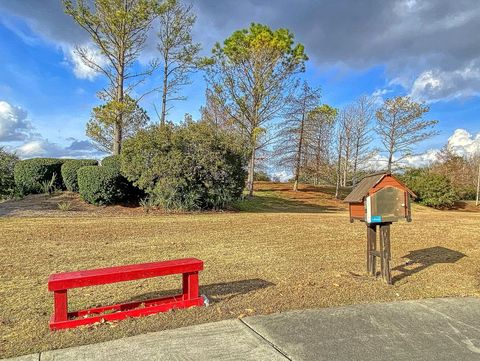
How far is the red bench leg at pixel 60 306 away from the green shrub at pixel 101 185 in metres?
10.4

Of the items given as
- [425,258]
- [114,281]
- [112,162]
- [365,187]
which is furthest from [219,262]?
[112,162]

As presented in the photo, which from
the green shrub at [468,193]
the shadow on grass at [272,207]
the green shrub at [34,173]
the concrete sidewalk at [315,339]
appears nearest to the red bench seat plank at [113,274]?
the concrete sidewalk at [315,339]

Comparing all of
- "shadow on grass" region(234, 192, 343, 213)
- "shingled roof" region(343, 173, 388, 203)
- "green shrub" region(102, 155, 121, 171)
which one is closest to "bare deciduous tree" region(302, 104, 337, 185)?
"shadow on grass" region(234, 192, 343, 213)

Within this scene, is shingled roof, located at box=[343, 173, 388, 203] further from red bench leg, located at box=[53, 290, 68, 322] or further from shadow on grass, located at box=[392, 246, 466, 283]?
red bench leg, located at box=[53, 290, 68, 322]

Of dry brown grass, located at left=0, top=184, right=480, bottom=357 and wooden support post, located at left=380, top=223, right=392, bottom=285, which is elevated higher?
wooden support post, located at left=380, top=223, right=392, bottom=285

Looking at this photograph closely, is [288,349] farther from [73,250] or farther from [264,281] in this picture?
[73,250]

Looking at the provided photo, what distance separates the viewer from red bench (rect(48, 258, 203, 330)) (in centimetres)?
375

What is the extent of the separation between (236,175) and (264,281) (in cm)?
902

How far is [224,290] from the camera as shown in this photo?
5.20 m

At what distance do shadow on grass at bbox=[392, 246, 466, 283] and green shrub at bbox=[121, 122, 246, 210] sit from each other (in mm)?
7429

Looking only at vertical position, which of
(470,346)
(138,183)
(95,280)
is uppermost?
(138,183)

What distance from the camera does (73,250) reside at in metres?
7.35

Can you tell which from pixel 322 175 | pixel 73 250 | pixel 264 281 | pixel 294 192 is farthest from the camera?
pixel 322 175

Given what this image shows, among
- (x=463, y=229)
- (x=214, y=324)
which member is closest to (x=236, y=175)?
(x=463, y=229)
